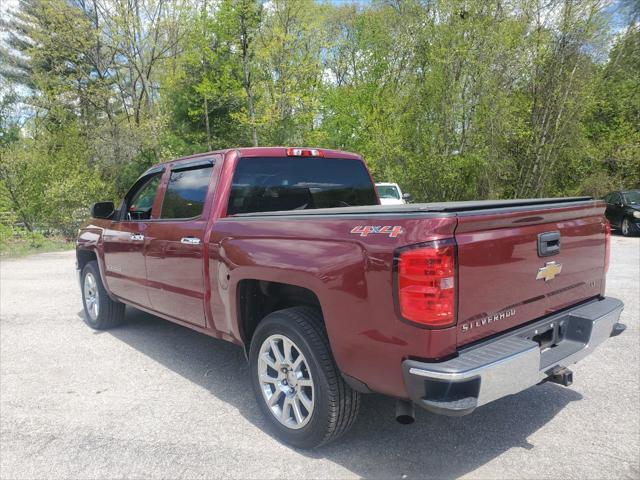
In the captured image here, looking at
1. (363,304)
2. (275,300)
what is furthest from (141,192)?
(363,304)

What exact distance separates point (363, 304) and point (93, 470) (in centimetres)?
193

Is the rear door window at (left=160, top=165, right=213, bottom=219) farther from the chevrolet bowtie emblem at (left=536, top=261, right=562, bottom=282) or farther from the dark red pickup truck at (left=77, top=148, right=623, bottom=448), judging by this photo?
the chevrolet bowtie emblem at (left=536, top=261, right=562, bottom=282)

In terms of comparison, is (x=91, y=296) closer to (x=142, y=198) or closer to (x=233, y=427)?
(x=142, y=198)

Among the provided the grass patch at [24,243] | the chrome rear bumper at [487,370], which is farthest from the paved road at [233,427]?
the grass patch at [24,243]

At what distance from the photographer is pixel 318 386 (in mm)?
2783

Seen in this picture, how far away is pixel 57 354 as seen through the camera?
4961 millimetres

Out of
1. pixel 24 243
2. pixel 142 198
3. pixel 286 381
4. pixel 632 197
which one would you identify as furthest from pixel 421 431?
pixel 632 197

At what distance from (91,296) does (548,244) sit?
17.6 ft

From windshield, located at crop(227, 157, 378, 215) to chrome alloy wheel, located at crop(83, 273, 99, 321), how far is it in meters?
3.04

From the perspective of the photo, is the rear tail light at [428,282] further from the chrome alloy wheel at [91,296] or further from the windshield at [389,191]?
the windshield at [389,191]

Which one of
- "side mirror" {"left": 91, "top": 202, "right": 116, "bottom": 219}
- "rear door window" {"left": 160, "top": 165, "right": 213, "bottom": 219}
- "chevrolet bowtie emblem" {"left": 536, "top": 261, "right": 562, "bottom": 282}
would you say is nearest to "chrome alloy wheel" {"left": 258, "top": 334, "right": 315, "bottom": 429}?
"rear door window" {"left": 160, "top": 165, "right": 213, "bottom": 219}

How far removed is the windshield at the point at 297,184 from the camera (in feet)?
12.6

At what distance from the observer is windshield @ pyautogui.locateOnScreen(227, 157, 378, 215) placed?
3836 mm

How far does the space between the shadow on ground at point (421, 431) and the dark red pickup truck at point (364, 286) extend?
0.29m
